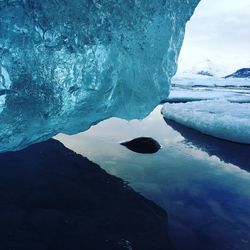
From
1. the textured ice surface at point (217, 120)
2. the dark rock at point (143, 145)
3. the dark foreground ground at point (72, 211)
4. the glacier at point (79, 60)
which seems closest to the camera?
the dark foreground ground at point (72, 211)

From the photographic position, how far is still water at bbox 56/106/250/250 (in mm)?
2133

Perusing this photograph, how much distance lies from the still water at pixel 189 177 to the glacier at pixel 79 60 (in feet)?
1.79

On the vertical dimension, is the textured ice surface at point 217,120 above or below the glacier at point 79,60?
below

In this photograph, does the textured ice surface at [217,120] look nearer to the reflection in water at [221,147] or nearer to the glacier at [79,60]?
the reflection in water at [221,147]

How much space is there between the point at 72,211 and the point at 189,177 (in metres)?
1.18

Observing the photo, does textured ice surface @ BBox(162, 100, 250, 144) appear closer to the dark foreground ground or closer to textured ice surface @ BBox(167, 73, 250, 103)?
the dark foreground ground

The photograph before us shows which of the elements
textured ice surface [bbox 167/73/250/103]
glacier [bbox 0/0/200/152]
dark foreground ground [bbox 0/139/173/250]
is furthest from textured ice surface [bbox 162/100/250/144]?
textured ice surface [bbox 167/73/250/103]

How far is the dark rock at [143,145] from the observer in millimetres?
3802

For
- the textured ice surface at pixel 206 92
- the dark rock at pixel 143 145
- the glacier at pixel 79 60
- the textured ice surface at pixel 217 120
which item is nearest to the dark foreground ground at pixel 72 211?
the glacier at pixel 79 60

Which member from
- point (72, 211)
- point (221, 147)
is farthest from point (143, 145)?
point (72, 211)

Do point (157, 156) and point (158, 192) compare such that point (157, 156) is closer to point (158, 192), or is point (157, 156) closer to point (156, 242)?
point (158, 192)

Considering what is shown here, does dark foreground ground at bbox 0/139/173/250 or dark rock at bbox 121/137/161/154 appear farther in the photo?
dark rock at bbox 121/137/161/154

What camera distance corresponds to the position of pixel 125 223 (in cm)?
219

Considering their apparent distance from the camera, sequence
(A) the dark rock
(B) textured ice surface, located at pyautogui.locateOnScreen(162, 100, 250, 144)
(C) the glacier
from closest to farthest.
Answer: (C) the glacier < (A) the dark rock < (B) textured ice surface, located at pyautogui.locateOnScreen(162, 100, 250, 144)
